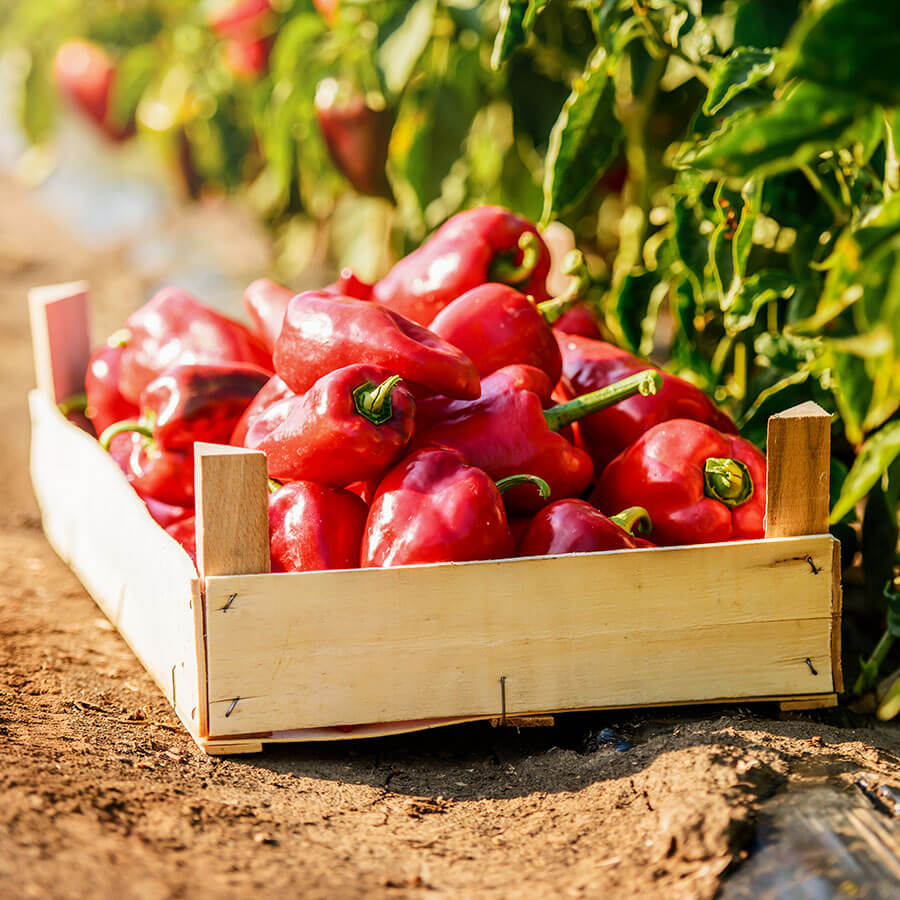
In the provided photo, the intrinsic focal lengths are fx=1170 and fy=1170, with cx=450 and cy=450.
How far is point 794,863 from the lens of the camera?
1211mm

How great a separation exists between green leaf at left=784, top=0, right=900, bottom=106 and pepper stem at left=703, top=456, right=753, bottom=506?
0.81 m

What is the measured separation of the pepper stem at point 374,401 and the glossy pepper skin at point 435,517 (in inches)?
3.0

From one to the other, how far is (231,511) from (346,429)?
197 mm

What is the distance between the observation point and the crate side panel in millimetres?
A: 1639

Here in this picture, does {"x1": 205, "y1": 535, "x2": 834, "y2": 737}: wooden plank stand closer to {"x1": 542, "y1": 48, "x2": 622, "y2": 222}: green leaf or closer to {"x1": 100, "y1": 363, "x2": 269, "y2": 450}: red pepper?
{"x1": 100, "y1": 363, "x2": 269, "y2": 450}: red pepper

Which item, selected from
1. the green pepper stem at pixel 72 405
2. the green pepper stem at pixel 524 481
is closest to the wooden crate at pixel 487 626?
the green pepper stem at pixel 524 481

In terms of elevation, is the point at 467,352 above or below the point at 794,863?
above

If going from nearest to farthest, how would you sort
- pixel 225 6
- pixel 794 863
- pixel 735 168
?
pixel 735 168 < pixel 794 863 < pixel 225 6

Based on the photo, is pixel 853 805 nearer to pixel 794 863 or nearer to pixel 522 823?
pixel 794 863

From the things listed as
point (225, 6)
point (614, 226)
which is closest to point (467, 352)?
point (614, 226)

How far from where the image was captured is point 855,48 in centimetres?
97

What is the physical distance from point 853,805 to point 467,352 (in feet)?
3.00

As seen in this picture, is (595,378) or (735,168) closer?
(735,168)

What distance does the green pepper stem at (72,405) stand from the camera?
8.11ft
